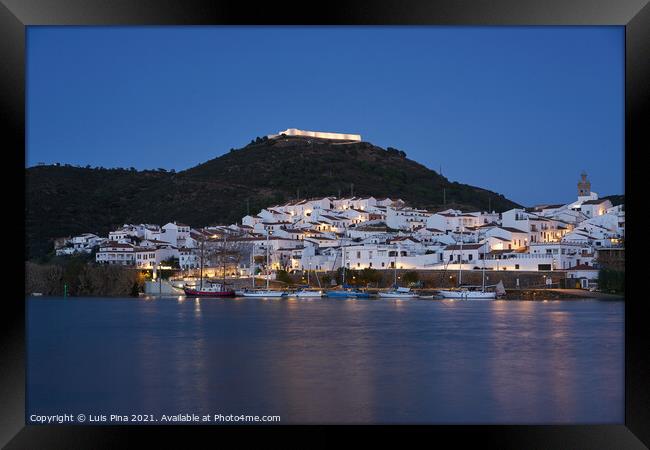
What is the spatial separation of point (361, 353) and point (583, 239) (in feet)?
49.4

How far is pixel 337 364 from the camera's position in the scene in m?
7.55

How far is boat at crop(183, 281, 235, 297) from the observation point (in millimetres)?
20906

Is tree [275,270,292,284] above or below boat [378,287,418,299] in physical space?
above

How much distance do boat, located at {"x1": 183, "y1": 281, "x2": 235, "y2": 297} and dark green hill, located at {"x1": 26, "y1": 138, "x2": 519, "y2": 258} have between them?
6.21 metres

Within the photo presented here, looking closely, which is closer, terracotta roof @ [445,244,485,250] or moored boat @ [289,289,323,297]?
moored boat @ [289,289,323,297]

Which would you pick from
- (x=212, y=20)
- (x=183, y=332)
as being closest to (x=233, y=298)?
(x=183, y=332)

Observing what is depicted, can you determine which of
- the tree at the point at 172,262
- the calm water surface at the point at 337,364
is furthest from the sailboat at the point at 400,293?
the tree at the point at 172,262

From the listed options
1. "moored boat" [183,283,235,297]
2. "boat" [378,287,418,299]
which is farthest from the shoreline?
"moored boat" [183,283,235,297]

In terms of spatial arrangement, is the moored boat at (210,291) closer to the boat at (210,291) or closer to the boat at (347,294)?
the boat at (210,291)

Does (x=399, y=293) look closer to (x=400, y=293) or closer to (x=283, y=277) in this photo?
(x=400, y=293)

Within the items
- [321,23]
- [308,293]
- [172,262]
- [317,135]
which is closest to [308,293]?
[308,293]

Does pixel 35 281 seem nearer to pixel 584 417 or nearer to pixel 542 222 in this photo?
pixel 542 222

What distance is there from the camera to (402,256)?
22344 mm

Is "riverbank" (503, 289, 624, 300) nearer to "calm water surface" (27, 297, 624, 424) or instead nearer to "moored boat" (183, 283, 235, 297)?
"calm water surface" (27, 297, 624, 424)
